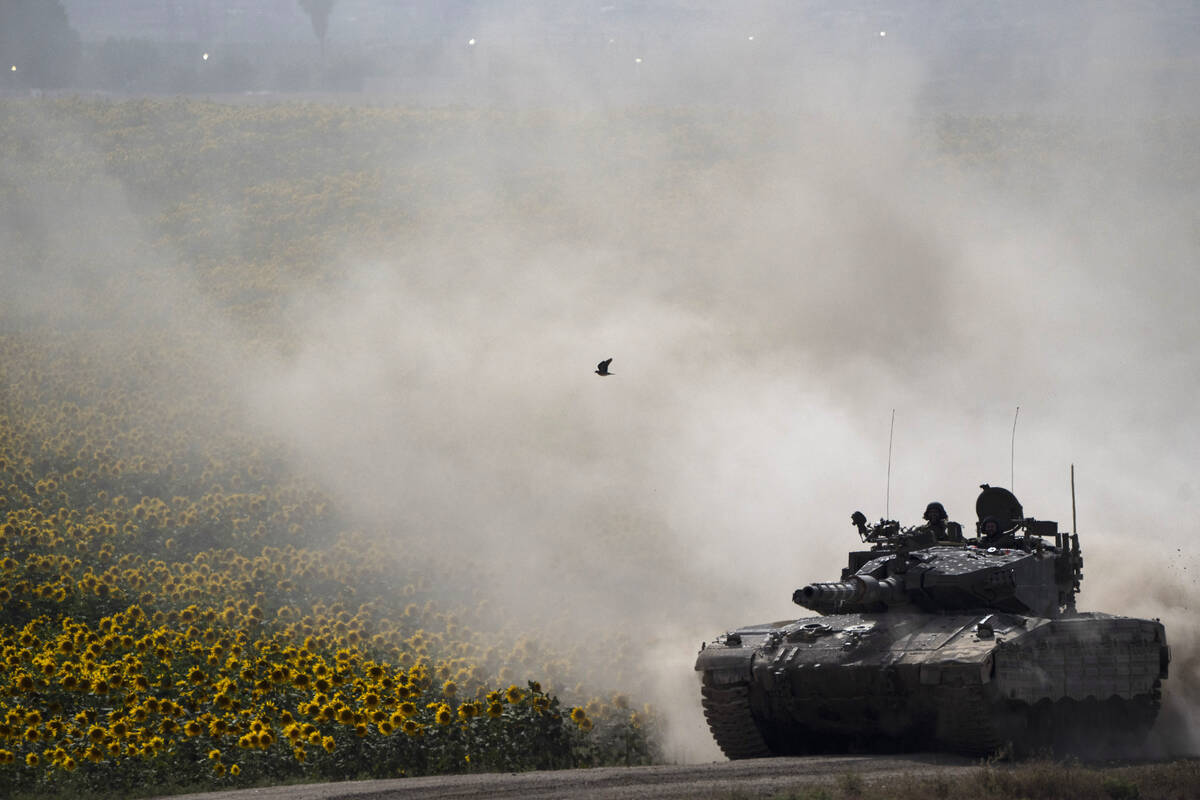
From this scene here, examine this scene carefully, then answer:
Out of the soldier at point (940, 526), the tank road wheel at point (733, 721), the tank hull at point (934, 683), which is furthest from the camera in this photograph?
the soldier at point (940, 526)

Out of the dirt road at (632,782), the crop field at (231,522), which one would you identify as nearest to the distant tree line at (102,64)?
the crop field at (231,522)

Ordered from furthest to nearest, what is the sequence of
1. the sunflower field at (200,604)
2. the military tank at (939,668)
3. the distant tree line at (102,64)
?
1. the distant tree line at (102,64)
2. the military tank at (939,668)
3. the sunflower field at (200,604)

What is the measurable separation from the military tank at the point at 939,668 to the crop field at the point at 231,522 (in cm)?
162

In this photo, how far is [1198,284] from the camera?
1857 inches

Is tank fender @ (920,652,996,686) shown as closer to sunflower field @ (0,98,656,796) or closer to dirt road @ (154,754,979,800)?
dirt road @ (154,754,979,800)

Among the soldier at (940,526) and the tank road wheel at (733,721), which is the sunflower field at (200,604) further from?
the soldier at (940,526)

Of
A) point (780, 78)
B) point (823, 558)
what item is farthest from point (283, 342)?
point (780, 78)

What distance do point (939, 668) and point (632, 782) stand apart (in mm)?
3531

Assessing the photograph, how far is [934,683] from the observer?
15.2 metres

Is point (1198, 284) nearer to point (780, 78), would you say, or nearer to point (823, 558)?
point (780, 78)

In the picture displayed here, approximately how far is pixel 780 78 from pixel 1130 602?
46.5 m

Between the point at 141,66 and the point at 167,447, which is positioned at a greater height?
the point at 141,66

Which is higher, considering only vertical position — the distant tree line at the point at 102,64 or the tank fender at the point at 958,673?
the distant tree line at the point at 102,64

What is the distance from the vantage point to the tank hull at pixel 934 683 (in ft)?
50.4
